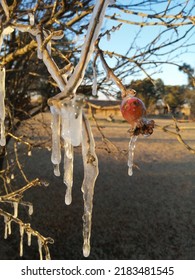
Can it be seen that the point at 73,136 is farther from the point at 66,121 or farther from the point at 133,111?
the point at 133,111

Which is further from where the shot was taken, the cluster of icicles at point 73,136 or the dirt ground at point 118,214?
the dirt ground at point 118,214

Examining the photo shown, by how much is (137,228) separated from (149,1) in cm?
387

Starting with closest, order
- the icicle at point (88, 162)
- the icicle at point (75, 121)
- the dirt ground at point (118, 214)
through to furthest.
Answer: the icicle at point (75, 121) → the icicle at point (88, 162) → the dirt ground at point (118, 214)

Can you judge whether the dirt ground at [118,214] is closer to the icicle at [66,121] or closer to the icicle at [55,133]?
the icicle at [55,133]

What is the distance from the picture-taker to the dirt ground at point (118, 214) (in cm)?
566

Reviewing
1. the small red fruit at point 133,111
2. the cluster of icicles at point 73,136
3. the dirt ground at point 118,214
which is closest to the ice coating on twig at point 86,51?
the cluster of icicles at point 73,136

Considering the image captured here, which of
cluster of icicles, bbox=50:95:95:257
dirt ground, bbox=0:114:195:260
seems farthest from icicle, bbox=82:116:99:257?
dirt ground, bbox=0:114:195:260

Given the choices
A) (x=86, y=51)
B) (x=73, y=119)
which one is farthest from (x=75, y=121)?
(x=86, y=51)

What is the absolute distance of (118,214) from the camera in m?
6.89

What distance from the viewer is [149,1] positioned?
3.57m

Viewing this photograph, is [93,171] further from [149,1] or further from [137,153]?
[137,153]

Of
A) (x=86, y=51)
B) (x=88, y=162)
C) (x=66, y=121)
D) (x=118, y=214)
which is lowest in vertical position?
(x=118, y=214)

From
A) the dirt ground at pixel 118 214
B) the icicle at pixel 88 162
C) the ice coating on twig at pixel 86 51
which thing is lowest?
the dirt ground at pixel 118 214

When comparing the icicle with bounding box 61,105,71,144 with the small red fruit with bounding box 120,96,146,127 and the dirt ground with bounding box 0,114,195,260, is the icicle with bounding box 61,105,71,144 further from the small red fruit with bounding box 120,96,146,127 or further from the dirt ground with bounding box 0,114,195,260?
the dirt ground with bounding box 0,114,195,260
